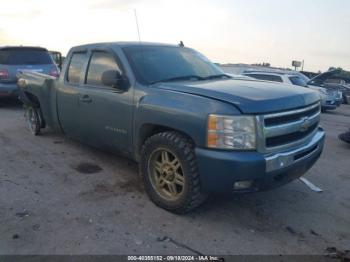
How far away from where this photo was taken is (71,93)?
5.54m

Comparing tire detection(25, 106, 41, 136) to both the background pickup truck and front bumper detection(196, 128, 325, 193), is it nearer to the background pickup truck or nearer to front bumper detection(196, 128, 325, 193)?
the background pickup truck

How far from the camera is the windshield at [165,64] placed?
452 cm

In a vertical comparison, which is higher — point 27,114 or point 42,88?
point 42,88

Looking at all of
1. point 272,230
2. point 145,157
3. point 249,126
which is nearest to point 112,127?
point 145,157

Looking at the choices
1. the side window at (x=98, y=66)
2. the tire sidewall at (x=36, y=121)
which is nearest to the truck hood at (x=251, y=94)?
the side window at (x=98, y=66)

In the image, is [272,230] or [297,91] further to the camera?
[297,91]

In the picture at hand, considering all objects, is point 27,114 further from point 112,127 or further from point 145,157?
point 145,157

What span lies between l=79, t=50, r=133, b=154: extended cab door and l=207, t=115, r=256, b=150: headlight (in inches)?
51.2

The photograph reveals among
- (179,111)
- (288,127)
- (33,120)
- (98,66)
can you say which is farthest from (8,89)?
(288,127)

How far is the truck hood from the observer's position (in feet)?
11.5

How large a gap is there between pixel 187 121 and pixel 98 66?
2000 mm

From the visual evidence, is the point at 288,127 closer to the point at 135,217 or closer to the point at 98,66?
the point at 135,217

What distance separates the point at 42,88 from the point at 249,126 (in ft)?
13.9

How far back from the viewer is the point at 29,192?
456 cm
